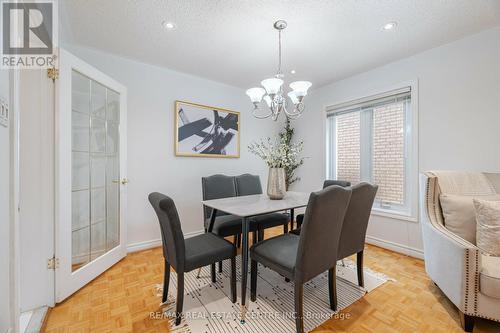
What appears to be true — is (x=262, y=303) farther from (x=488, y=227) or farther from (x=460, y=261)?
(x=488, y=227)

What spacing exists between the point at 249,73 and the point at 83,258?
9.55ft

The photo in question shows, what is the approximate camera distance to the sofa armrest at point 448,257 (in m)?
1.44

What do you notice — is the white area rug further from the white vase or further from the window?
the window

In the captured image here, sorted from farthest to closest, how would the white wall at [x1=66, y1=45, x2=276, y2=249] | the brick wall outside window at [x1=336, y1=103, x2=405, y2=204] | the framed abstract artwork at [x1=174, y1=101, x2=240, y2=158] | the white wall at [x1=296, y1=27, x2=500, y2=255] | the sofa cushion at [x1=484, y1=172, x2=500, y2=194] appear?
1. the framed abstract artwork at [x1=174, y1=101, x2=240, y2=158]
2. the brick wall outside window at [x1=336, y1=103, x2=405, y2=204]
3. the white wall at [x1=66, y1=45, x2=276, y2=249]
4. the white wall at [x1=296, y1=27, x2=500, y2=255]
5. the sofa cushion at [x1=484, y1=172, x2=500, y2=194]

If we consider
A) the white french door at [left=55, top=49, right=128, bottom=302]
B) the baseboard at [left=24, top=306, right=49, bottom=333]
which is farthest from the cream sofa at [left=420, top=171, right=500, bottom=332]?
the white french door at [left=55, top=49, right=128, bottom=302]

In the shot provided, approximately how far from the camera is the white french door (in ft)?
5.94

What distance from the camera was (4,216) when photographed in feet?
3.19

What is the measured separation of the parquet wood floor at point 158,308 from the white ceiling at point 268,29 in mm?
2407

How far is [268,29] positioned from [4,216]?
227 cm

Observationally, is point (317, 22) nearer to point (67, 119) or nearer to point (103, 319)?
point (67, 119)

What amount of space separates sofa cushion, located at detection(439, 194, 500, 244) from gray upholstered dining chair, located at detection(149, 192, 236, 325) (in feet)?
5.98

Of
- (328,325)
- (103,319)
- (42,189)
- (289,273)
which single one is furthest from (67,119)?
(328,325)

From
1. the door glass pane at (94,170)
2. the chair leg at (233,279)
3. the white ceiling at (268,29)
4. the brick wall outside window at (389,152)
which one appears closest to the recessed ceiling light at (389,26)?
the white ceiling at (268,29)

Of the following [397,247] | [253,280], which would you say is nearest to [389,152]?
[397,247]
